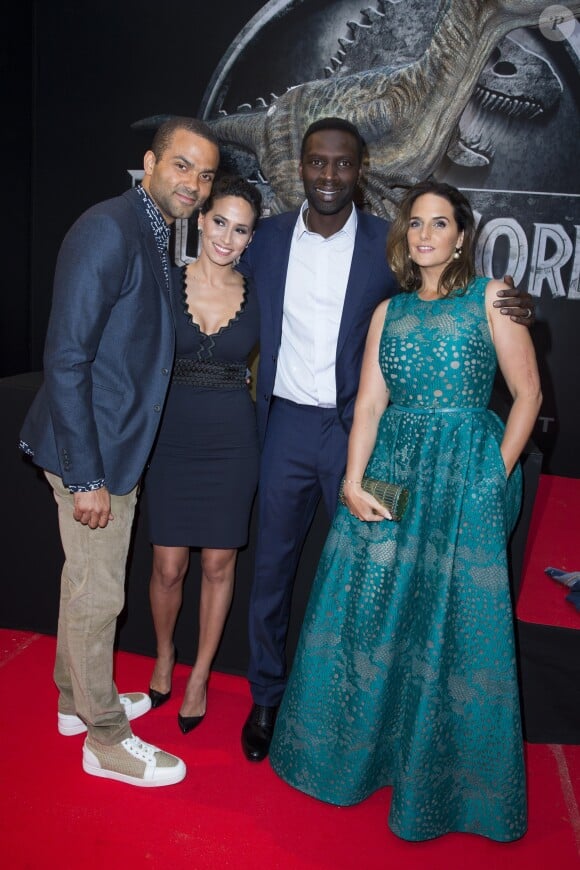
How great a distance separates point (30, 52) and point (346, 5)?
211cm

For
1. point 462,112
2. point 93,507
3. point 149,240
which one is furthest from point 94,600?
point 462,112

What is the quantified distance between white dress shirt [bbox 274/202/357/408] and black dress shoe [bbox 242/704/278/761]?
96cm

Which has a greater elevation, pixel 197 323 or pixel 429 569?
pixel 197 323

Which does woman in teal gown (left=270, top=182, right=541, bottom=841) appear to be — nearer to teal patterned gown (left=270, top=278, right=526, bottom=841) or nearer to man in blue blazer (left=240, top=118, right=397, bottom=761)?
teal patterned gown (left=270, top=278, right=526, bottom=841)

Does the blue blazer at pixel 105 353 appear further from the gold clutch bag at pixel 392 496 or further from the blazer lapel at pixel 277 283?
the gold clutch bag at pixel 392 496

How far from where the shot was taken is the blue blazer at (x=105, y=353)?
1767mm

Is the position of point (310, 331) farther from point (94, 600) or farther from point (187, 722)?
point (187, 722)

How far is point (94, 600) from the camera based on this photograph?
6.51ft

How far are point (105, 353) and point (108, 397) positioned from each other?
0.11 meters

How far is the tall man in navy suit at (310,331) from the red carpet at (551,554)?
865 millimetres

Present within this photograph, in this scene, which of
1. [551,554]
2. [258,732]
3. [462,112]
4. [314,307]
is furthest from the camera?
[462,112]

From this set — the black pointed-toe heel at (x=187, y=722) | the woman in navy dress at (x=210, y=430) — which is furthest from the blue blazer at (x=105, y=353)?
the black pointed-toe heel at (x=187, y=722)

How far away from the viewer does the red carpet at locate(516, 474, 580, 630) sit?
8.35 ft

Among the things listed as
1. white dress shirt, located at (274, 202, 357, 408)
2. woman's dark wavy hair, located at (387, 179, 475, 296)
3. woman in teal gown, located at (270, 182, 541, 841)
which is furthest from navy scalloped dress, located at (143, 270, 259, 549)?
woman's dark wavy hair, located at (387, 179, 475, 296)
